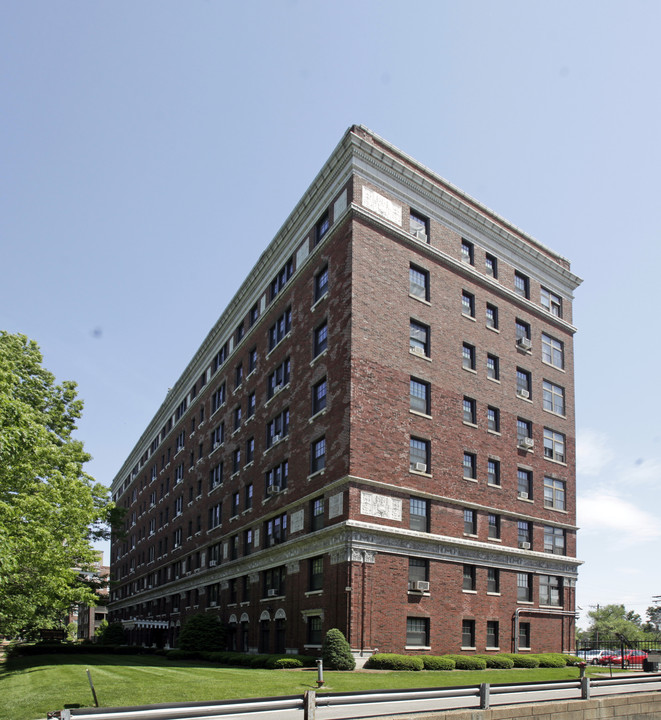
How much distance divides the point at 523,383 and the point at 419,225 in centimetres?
1112

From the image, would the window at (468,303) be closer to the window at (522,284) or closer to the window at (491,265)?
the window at (491,265)

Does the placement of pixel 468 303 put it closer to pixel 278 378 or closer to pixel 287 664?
pixel 278 378

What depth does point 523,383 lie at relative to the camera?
41250 mm

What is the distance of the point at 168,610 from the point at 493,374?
39.8 metres

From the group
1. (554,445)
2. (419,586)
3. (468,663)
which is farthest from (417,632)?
(554,445)

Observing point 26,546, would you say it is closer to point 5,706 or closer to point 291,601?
point 5,706

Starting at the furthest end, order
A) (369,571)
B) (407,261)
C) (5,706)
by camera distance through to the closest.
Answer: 1. (407,261)
2. (369,571)
3. (5,706)

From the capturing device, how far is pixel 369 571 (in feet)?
99.2

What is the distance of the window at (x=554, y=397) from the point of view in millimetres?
42406

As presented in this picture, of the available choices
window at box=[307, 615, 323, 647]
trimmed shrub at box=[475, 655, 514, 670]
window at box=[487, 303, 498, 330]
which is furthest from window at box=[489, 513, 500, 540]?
window at box=[487, 303, 498, 330]

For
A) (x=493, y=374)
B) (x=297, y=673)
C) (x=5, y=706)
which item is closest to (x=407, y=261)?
(x=493, y=374)

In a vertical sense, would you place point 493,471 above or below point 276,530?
above

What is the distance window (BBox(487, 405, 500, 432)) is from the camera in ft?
125

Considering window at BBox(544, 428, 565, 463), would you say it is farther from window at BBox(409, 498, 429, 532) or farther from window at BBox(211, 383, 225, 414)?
window at BBox(211, 383, 225, 414)
